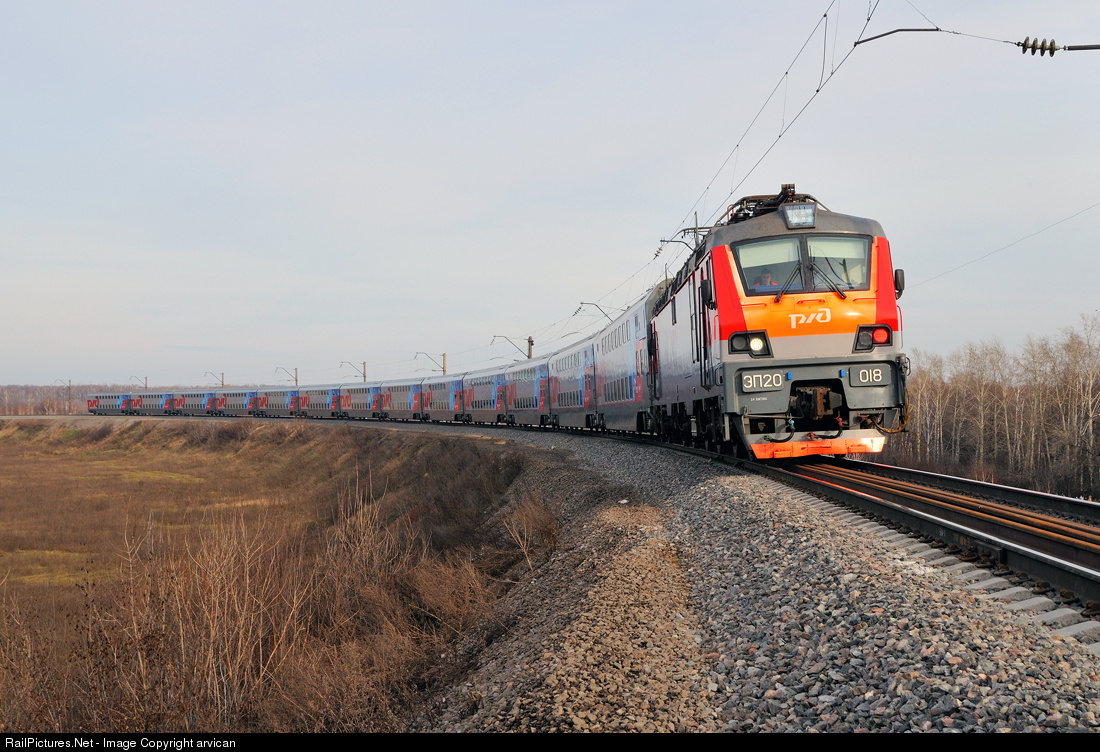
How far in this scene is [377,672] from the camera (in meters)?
7.42

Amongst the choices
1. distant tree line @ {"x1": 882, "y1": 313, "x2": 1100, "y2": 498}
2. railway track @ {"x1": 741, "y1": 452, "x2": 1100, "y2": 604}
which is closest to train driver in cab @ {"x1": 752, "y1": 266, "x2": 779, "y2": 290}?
railway track @ {"x1": 741, "y1": 452, "x2": 1100, "y2": 604}

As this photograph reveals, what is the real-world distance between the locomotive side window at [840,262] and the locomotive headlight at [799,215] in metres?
0.25

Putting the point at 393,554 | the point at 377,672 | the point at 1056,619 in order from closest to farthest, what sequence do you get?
1. the point at 1056,619
2. the point at 377,672
3. the point at 393,554

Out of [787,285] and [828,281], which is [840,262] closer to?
[828,281]

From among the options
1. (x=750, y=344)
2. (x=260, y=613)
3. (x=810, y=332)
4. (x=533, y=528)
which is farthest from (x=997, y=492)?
(x=260, y=613)

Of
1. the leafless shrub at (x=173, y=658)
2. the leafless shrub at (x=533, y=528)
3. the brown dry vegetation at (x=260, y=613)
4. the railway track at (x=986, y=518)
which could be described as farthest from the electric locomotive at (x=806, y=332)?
the leafless shrub at (x=173, y=658)

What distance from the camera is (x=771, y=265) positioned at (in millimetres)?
10875

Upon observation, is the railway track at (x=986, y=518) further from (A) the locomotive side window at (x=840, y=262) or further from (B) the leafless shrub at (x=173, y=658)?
(B) the leafless shrub at (x=173, y=658)

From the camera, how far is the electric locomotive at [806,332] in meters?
10.6

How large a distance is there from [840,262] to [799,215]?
931 millimetres

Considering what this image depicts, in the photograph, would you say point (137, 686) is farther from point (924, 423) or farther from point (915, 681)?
point (924, 423)

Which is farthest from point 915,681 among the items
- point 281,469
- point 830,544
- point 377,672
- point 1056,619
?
point 281,469

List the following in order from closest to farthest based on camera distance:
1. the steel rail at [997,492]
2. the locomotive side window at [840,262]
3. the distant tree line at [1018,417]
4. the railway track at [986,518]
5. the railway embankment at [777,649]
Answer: the railway embankment at [777,649] → the railway track at [986,518] → the steel rail at [997,492] → the locomotive side window at [840,262] → the distant tree line at [1018,417]

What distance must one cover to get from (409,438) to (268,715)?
33374 millimetres
